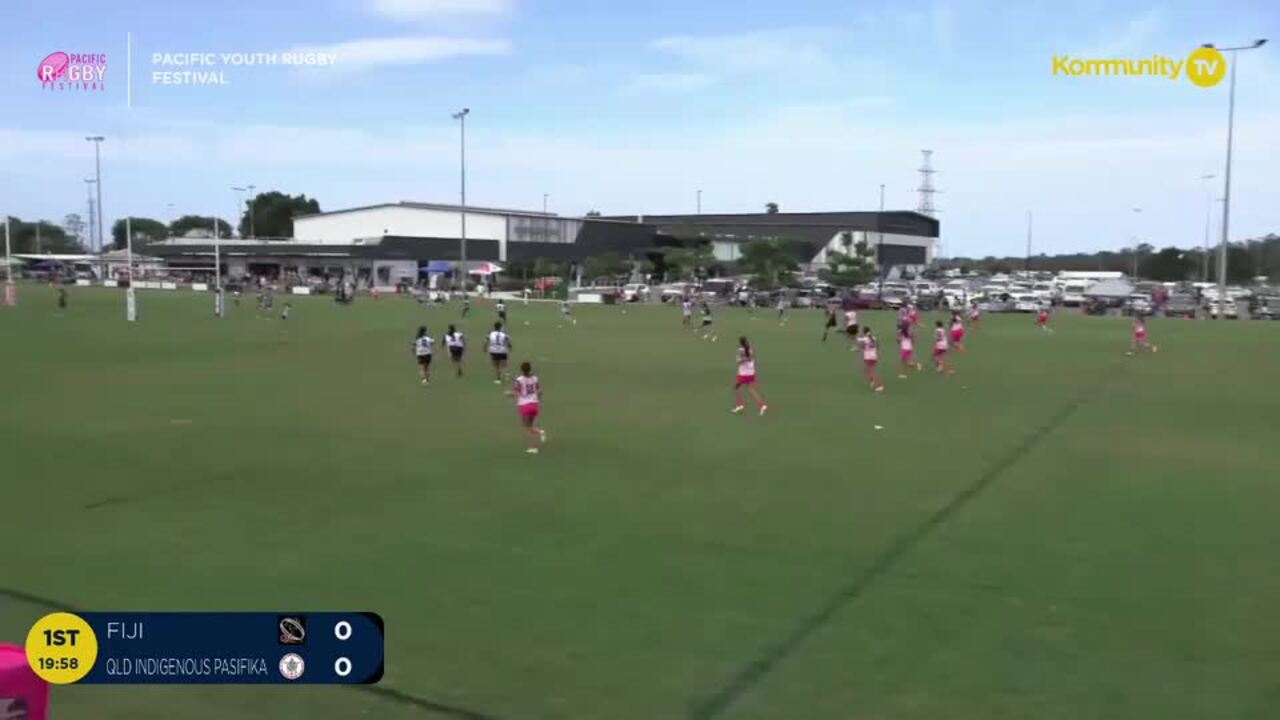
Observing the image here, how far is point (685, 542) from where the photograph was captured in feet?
34.8

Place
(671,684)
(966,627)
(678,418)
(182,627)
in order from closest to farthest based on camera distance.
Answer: (182,627) < (671,684) < (966,627) < (678,418)

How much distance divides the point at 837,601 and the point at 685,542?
222 cm

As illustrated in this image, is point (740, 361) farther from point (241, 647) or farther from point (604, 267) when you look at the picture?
point (604, 267)

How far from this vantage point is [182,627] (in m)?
5.27

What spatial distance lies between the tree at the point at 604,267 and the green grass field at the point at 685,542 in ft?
260

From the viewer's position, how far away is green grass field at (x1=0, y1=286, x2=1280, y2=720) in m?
7.07

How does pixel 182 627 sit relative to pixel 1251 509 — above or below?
above

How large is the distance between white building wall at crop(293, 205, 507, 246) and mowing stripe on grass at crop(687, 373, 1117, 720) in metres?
93.4

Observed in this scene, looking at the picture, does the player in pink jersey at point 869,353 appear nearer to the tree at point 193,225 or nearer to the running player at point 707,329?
the running player at point 707,329

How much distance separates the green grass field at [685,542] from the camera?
707 centimetres

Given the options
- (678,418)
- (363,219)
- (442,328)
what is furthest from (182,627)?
(363,219)

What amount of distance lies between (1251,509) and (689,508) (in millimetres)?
6949

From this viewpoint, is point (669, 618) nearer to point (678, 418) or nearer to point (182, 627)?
point (182, 627)

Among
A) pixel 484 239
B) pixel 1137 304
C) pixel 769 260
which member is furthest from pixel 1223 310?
pixel 484 239
